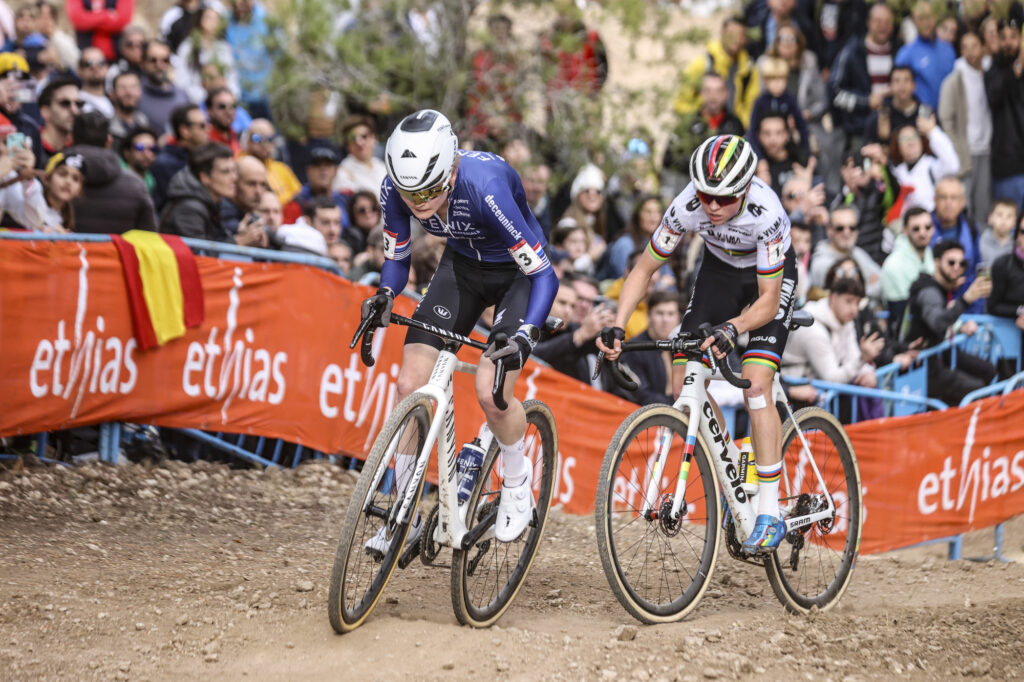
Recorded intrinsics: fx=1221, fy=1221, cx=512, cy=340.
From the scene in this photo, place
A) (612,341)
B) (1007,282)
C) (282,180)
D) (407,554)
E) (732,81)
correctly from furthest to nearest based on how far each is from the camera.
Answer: (732,81), (282,180), (1007,282), (612,341), (407,554)

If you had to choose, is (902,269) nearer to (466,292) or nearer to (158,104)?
(466,292)

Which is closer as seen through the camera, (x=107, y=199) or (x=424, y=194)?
(x=424, y=194)

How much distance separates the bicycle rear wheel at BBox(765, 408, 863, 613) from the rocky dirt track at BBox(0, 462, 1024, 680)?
182 mm

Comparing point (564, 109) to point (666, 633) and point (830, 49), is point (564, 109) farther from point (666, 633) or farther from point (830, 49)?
point (666, 633)

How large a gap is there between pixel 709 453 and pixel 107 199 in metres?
5.04

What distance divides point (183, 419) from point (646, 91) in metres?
6.95

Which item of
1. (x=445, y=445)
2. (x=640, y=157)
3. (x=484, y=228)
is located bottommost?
(x=445, y=445)

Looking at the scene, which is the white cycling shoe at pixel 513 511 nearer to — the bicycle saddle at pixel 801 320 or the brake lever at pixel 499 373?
the brake lever at pixel 499 373

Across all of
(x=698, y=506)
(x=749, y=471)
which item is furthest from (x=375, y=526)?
(x=749, y=471)

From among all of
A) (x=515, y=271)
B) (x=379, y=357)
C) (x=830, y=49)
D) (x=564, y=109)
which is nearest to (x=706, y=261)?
(x=515, y=271)

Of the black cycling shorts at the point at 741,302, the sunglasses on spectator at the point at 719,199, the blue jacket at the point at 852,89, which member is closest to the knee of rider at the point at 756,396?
the black cycling shorts at the point at 741,302

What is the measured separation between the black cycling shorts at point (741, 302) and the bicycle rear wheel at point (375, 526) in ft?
5.99

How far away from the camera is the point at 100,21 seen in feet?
43.9

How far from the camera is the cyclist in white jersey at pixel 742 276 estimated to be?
6031 mm
